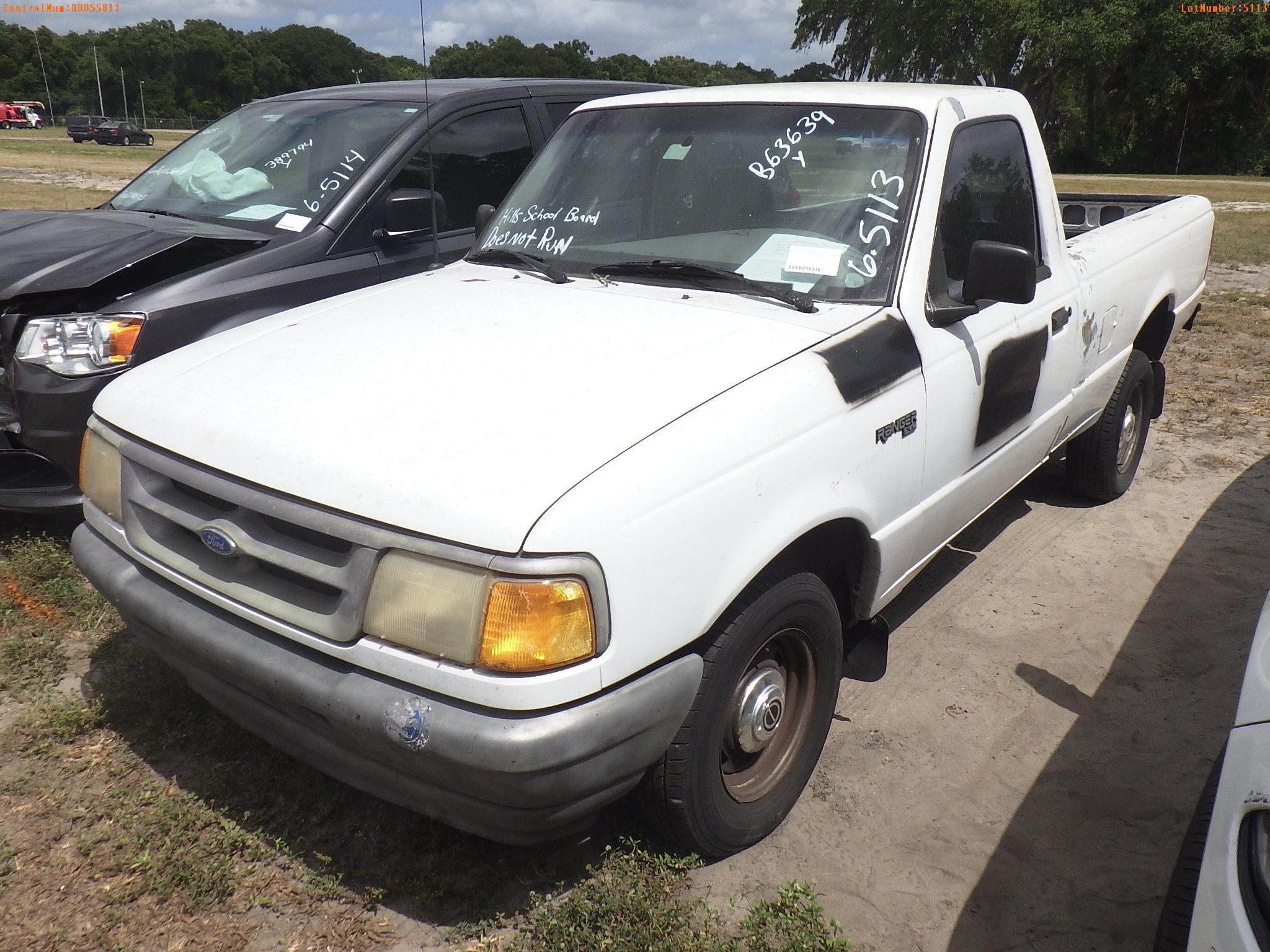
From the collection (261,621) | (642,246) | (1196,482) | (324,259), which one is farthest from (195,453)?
(1196,482)

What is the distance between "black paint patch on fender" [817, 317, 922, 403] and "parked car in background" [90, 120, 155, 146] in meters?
53.9

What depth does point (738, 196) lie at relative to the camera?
3119 mm

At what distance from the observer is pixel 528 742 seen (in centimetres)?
188

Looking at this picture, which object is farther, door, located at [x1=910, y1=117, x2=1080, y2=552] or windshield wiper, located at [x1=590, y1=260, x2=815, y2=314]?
door, located at [x1=910, y1=117, x2=1080, y2=552]

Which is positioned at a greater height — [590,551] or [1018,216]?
[1018,216]

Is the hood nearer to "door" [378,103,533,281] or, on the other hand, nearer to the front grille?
the front grille

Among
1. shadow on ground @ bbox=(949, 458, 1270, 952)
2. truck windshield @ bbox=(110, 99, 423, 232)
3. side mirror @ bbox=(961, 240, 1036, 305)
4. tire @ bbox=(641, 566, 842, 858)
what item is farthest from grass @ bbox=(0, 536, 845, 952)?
truck windshield @ bbox=(110, 99, 423, 232)

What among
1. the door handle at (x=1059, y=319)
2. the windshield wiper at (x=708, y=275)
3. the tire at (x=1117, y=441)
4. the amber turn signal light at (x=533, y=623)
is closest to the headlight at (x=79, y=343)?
the windshield wiper at (x=708, y=275)

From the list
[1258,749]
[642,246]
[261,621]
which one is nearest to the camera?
[1258,749]

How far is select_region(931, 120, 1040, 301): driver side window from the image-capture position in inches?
122

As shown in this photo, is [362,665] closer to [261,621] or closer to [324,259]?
[261,621]

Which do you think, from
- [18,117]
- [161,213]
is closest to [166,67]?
[18,117]

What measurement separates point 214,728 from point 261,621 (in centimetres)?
104

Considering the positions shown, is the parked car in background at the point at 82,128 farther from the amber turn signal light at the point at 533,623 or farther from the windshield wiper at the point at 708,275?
the amber turn signal light at the point at 533,623
